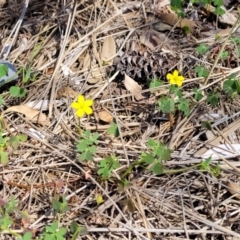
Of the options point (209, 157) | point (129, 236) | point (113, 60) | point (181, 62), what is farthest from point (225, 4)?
point (129, 236)

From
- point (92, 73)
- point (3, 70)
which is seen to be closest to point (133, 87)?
point (92, 73)

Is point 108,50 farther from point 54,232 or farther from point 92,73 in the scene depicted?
point 54,232

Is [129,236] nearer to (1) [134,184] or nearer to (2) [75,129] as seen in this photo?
(1) [134,184]

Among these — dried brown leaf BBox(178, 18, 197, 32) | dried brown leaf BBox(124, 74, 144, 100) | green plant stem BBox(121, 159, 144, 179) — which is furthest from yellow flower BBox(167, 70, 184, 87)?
dried brown leaf BBox(178, 18, 197, 32)

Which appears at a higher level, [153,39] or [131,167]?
[153,39]

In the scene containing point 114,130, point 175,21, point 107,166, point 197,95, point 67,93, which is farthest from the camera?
point 175,21

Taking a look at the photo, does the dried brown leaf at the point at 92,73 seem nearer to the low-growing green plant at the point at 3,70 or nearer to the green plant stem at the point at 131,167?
the low-growing green plant at the point at 3,70

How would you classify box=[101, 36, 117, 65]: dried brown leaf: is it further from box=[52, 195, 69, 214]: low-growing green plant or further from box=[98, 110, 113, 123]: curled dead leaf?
box=[52, 195, 69, 214]: low-growing green plant
